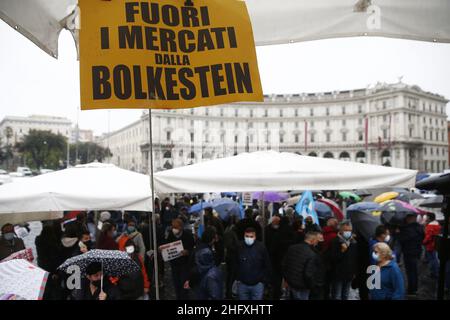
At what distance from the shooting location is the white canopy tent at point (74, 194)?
459cm

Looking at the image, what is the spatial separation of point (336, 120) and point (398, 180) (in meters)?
91.2

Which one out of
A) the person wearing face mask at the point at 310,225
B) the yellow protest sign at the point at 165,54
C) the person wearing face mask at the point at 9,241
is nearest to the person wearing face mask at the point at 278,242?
the person wearing face mask at the point at 310,225

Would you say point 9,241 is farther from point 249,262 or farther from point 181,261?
point 249,262

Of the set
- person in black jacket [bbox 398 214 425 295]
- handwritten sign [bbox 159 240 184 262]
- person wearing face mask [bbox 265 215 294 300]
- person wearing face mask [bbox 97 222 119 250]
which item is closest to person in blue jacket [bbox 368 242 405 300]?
person wearing face mask [bbox 265 215 294 300]

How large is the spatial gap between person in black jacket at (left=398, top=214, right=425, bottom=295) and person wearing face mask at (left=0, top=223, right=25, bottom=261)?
22.2 ft

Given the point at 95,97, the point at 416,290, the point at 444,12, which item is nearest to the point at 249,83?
the point at 95,97

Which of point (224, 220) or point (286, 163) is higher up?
point (286, 163)

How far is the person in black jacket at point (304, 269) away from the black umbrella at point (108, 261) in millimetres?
2209

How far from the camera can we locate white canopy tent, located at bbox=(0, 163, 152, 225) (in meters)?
4.59

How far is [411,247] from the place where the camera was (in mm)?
7070

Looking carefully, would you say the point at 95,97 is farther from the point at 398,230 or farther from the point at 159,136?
the point at 159,136

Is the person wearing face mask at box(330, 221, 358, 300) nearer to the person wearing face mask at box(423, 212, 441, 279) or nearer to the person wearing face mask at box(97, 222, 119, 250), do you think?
the person wearing face mask at box(423, 212, 441, 279)

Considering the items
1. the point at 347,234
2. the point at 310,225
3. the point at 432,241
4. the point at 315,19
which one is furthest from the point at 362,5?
the point at 432,241

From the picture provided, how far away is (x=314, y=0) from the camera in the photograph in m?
2.41
